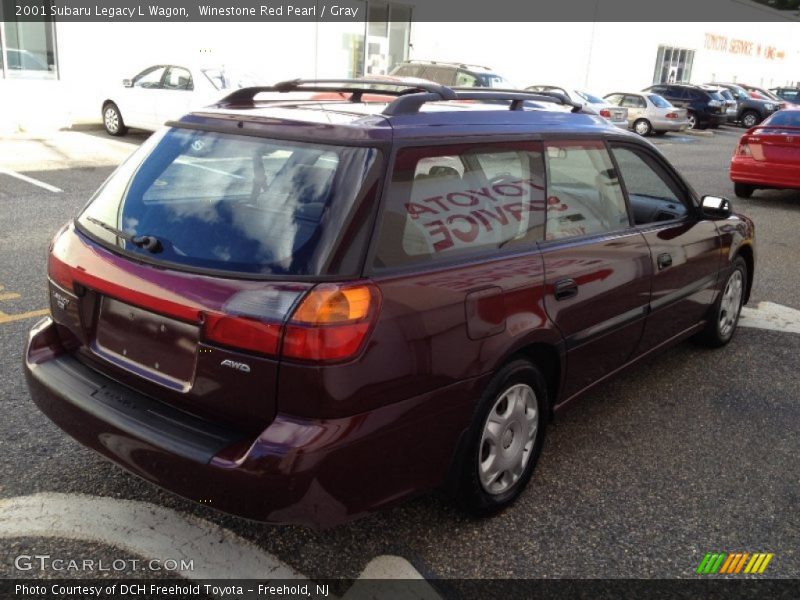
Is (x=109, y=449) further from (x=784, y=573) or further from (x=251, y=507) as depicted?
(x=784, y=573)

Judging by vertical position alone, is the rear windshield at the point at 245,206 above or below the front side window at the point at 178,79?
above

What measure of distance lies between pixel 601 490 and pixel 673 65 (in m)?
43.0

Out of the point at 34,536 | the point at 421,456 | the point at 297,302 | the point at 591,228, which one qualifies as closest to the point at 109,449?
the point at 34,536

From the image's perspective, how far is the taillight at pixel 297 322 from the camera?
2359mm

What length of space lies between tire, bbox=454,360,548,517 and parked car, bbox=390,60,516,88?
15.1 m

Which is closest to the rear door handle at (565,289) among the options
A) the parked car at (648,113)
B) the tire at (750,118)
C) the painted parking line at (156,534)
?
the painted parking line at (156,534)

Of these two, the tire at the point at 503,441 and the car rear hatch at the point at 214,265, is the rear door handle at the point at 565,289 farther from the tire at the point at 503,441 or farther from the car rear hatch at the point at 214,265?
the car rear hatch at the point at 214,265

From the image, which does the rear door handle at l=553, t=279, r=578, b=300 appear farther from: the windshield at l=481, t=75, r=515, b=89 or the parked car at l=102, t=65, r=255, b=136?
the windshield at l=481, t=75, r=515, b=89

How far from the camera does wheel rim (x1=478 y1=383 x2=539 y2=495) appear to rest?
3031 mm

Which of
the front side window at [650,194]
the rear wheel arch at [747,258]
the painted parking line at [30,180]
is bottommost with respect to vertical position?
the painted parking line at [30,180]

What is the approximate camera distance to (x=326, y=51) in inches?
822

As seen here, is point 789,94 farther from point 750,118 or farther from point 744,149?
point 744,149

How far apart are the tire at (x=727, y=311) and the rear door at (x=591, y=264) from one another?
4.28 feet

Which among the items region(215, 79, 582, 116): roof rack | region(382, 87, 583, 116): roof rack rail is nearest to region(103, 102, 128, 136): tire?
region(215, 79, 582, 116): roof rack
